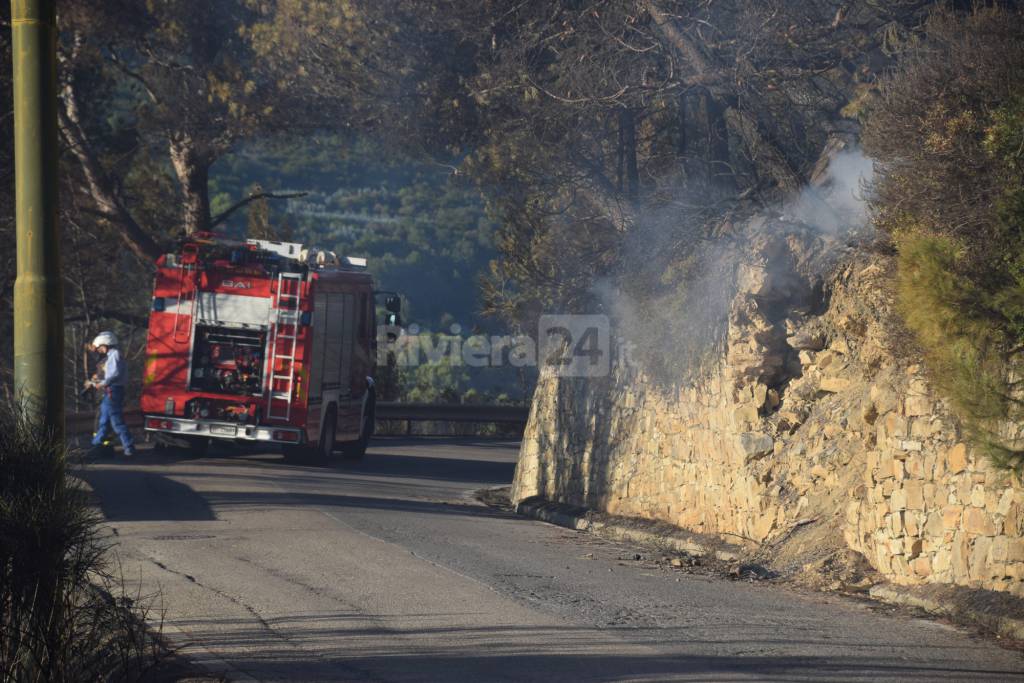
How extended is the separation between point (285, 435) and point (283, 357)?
3.96 ft

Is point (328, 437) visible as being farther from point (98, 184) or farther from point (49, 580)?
point (49, 580)

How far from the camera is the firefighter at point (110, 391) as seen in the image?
61.5 feet

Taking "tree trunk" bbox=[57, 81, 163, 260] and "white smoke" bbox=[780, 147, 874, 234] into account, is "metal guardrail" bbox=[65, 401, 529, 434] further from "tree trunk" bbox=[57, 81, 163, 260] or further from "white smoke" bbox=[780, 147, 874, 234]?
"white smoke" bbox=[780, 147, 874, 234]

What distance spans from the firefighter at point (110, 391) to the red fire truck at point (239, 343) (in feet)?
1.90

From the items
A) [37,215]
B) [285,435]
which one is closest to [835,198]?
[285,435]

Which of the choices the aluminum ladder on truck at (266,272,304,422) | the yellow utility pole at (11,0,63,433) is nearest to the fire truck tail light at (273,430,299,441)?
the aluminum ladder on truck at (266,272,304,422)

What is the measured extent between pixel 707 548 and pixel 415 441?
17900 mm

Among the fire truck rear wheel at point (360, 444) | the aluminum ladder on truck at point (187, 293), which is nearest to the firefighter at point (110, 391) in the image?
the aluminum ladder on truck at point (187, 293)

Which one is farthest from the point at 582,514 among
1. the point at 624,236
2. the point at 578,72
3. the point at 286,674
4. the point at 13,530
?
the point at 13,530

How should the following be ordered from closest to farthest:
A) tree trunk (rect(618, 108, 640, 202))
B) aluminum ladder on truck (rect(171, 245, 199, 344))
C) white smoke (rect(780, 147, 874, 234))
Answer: white smoke (rect(780, 147, 874, 234)), tree trunk (rect(618, 108, 640, 202)), aluminum ladder on truck (rect(171, 245, 199, 344))

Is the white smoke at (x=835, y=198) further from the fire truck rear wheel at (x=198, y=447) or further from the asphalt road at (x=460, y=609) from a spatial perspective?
the fire truck rear wheel at (x=198, y=447)

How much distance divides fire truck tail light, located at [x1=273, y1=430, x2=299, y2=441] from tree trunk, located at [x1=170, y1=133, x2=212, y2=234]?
32.2 feet

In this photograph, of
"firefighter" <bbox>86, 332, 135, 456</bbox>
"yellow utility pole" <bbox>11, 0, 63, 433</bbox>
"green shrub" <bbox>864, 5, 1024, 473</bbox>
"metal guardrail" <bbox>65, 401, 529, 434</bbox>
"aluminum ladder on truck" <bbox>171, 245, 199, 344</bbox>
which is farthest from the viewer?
"metal guardrail" <bbox>65, 401, 529, 434</bbox>

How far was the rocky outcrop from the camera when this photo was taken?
29.3 feet
